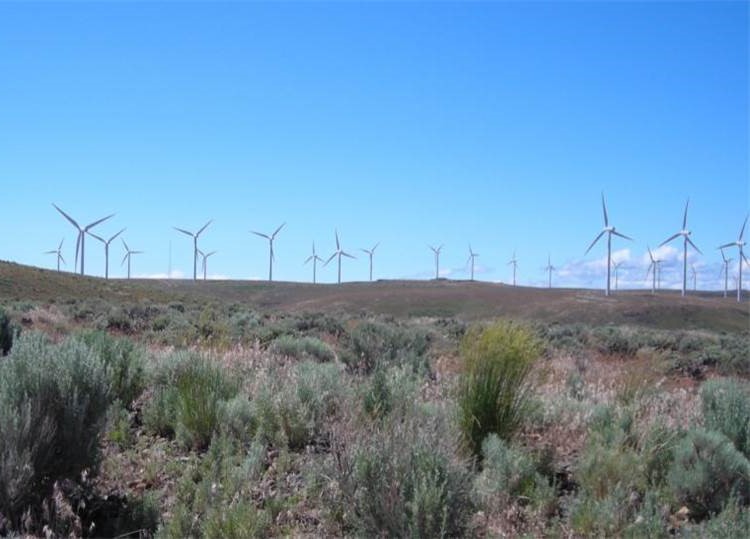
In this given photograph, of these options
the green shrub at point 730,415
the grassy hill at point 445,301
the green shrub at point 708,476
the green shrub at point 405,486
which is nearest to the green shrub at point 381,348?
the green shrub at point 730,415

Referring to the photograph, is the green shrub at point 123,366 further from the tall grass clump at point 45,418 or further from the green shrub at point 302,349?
the green shrub at point 302,349

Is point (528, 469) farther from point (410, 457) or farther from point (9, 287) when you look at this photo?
point (9, 287)

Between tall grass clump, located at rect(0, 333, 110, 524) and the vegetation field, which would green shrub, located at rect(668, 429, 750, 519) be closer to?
the vegetation field

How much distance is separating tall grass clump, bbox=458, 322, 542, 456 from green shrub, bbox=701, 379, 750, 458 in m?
1.79

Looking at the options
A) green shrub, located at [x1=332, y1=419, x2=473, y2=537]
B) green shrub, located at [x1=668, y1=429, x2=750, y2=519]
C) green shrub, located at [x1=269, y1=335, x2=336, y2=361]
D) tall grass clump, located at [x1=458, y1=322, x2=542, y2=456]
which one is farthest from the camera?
green shrub, located at [x1=269, y1=335, x2=336, y2=361]

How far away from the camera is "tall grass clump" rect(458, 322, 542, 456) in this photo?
7.36 meters

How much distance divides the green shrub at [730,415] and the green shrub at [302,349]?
7.18 meters

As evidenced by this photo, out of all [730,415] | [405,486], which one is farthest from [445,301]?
[405,486]

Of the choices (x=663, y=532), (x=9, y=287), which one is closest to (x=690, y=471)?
(x=663, y=532)

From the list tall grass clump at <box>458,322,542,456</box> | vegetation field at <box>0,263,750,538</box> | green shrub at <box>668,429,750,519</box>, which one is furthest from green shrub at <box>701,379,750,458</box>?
tall grass clump at <box>458,322,542,456</box>

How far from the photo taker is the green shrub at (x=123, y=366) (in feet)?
28.5

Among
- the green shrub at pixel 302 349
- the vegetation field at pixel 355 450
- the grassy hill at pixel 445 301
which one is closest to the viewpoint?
the vegetation field at pixel 355 450

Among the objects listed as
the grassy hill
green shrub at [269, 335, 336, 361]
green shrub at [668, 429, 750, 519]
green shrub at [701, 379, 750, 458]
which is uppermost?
the grassy hill

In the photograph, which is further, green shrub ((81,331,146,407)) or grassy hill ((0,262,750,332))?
grassy hill ((0,262,750,332))
